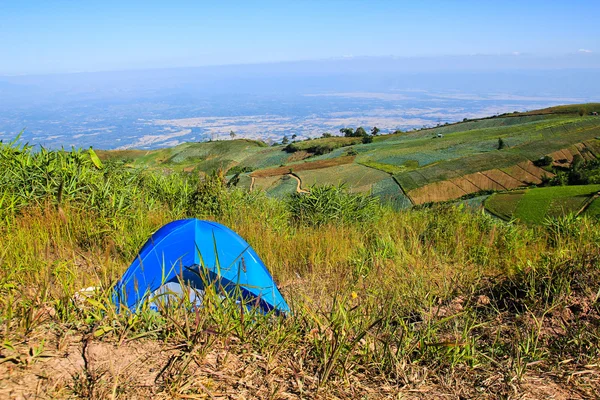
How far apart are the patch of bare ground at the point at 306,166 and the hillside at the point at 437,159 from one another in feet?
0.03

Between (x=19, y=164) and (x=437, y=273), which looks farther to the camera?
(x=19, y=164)

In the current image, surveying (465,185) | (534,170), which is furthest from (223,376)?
(534,170)

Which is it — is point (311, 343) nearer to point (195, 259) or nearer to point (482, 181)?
point (195, 259)

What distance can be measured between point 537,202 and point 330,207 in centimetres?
2219

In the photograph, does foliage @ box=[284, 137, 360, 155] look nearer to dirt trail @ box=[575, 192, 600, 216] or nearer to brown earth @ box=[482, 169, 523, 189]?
brown earth @ box=[482, 169, 523, 189]

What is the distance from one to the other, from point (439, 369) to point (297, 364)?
75 centimetres

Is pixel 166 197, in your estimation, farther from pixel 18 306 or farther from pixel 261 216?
pixel 18 306

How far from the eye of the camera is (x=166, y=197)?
9.05 meters

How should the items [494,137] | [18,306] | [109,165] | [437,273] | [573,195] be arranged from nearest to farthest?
[18,306] < [437,273] < [109,165] < [573,195] < [494,137]

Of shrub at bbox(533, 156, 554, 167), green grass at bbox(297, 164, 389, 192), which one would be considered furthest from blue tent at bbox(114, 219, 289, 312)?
shrub at bbox(533, 156, 554, 167)

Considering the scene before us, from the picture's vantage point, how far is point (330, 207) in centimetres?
999

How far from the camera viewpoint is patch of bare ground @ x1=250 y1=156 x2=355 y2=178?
45034mm

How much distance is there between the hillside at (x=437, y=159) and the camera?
118ft

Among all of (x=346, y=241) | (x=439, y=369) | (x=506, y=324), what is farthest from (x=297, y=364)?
(x=346, y=241)
